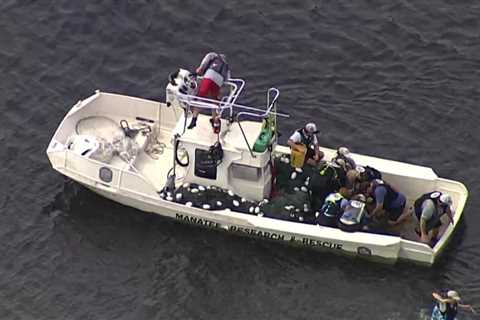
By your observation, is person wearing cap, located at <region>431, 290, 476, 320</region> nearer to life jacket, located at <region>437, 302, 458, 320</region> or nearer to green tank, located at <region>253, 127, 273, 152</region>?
life jacket, located at <region>437, 302, 458, 320</region>

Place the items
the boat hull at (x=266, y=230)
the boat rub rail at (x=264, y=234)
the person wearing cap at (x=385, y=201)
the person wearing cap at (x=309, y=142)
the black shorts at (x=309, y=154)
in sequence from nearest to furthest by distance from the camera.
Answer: the boat hull at (x=266, y=230), the person wearing cap at (x=385, y=201), the boat rub rail at (x=264, y=234), the person wearing cap at (x=309, y=142), the black shorts at (x=309, y=154)

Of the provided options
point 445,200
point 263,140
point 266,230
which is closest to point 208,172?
point 263,140

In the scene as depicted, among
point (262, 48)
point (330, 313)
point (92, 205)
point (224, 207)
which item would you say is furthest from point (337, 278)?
point (262, 48)

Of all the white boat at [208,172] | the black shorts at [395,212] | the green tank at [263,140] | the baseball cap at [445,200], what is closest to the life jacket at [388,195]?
the black shorts at [395,212]

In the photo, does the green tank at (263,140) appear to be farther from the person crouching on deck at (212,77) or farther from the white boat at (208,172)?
the person crouching on deck at (212,77)

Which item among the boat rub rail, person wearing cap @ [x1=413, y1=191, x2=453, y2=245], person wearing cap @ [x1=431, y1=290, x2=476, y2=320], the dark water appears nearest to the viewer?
person wearing cap @ [x1=431, y1=290, x2=476, y2=320]

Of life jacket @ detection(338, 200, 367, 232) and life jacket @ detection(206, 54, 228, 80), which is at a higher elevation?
life jacket @ detection(206, 54, 228, 80)

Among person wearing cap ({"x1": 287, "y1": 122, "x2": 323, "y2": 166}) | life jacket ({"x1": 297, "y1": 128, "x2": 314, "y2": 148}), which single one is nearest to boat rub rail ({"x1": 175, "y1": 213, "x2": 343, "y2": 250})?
person wearing cap ({"x1": 287, "y1": 122, "x2": 323, "y2": 166})
